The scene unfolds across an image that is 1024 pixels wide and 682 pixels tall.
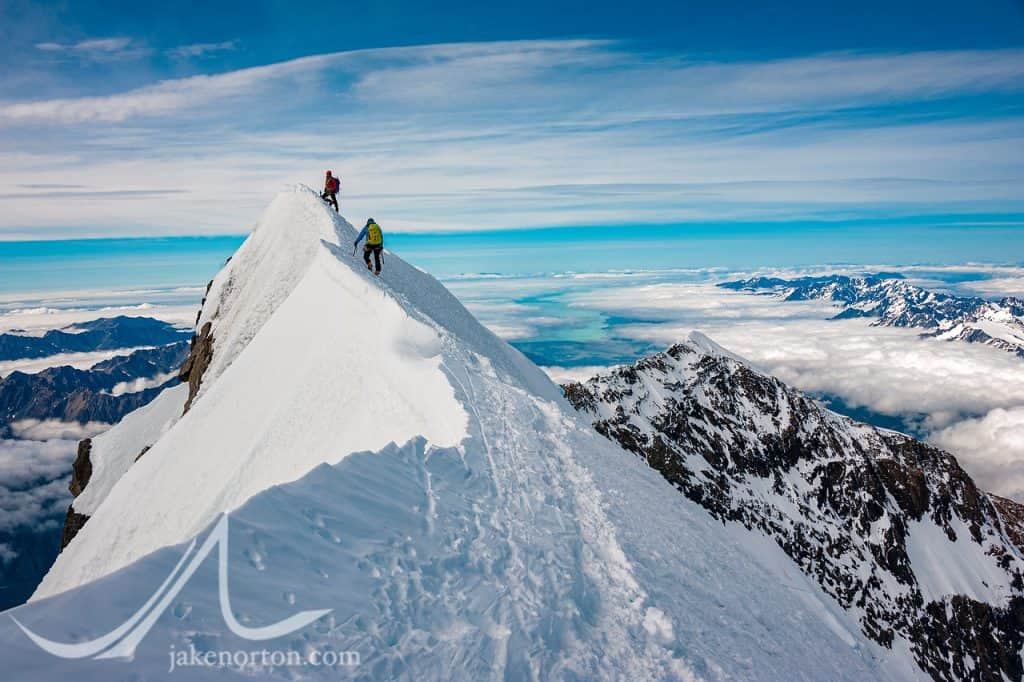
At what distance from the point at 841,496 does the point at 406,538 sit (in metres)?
121

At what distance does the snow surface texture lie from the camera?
26.3ft

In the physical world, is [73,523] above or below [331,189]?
below

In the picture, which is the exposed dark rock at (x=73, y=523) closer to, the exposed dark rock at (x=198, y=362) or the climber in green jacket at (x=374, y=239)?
the exposed dark rock at (x=198, y=362)

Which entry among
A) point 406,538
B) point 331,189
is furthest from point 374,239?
point 406,538

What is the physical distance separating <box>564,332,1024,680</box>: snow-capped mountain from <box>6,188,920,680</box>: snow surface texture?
64803mm

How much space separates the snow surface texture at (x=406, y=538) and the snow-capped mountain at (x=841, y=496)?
64.8 meters

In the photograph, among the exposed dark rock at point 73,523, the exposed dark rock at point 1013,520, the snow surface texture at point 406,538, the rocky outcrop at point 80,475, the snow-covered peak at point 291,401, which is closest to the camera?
the snow surface texture at point 406,538

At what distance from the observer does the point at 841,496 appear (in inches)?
4163

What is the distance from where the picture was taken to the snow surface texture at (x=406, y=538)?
8008mm

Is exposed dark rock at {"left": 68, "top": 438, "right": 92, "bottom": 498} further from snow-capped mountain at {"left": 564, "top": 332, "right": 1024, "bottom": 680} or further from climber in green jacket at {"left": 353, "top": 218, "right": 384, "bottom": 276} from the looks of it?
snow-capped mountain at {"left": 564, "top": 332, "right": 1024, "bottom": 680}

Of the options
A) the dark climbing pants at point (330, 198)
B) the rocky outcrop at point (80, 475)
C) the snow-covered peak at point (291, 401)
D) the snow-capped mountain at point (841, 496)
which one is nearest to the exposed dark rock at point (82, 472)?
the rocky outcrop at point (80, 475)

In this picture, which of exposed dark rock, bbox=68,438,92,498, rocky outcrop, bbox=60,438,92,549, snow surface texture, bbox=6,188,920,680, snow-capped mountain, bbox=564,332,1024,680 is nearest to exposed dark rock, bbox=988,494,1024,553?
snow-capped mountain, bbox=564,332,1024,680

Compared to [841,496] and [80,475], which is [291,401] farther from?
[841,496]

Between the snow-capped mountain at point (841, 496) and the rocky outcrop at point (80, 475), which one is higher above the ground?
the rocky outcrop at point (80, 475)
